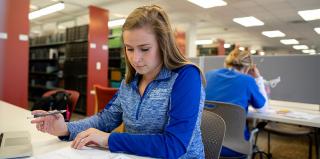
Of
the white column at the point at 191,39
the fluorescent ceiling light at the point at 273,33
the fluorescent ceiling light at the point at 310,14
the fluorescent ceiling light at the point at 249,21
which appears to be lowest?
the white column at the point at 191,39

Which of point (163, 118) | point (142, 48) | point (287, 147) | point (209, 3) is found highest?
point (209, 3)

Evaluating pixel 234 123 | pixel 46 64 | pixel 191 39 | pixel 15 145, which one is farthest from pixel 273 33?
pixel 15 145

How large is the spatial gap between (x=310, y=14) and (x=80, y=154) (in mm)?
7138

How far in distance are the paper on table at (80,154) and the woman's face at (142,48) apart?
1.09 feet

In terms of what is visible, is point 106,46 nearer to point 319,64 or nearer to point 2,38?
point 2,38

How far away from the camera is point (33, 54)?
25.0 feet

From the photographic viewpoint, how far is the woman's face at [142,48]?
0.95 meters

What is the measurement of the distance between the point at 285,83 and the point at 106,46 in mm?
4208

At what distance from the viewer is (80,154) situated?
87 cm

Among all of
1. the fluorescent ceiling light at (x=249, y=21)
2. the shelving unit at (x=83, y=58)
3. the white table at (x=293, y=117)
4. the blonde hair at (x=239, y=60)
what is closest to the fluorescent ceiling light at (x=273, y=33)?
the fluorescent ceiling light at (x=249, y=21)

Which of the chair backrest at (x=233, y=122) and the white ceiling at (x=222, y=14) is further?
the white ceiling at (x=222, y=14)

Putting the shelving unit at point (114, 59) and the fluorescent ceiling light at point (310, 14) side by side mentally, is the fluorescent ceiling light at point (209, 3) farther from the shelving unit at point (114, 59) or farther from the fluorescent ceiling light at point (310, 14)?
the fluorescent ceiling light at point (310, 14)

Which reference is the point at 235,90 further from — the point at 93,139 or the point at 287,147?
the point at 287,147

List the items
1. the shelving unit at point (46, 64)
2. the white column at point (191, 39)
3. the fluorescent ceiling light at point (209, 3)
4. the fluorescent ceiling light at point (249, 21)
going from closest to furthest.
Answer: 1. the fluorescent ceiling light at point (209, 3)
2. the shelving unit at point (46, 64)
3. the fluorescent ceiling light at point (249, 21)
4. the white column at point (191, 39)
